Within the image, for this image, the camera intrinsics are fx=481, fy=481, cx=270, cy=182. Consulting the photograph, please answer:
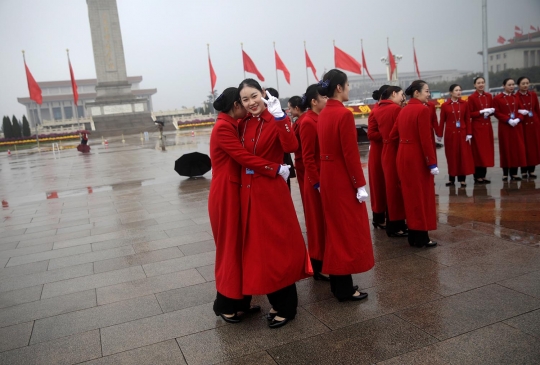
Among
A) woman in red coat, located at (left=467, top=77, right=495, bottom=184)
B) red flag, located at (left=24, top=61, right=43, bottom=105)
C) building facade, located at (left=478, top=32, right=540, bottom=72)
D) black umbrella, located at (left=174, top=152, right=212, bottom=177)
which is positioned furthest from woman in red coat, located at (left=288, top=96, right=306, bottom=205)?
red flag, located at (left=24, top=61, right=43, bottom=105)

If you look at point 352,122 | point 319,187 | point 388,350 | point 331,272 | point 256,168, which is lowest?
point 388,350

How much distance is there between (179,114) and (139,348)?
52611 mm

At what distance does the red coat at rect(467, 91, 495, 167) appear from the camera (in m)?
7.74

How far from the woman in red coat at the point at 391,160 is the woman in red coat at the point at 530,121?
3736mm

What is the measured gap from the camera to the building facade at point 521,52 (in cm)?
2405

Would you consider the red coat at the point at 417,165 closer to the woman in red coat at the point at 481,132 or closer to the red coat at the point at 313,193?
the red coat at the point at 313,193

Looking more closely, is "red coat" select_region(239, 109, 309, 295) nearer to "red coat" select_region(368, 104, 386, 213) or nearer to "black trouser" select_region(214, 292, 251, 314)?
"black trouser" select_region(214, 292, 251, 314)

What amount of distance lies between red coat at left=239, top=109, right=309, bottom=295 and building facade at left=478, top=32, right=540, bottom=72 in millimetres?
23483

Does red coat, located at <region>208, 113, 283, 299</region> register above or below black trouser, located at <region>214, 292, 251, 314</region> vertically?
above

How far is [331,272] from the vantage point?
3.52 metres

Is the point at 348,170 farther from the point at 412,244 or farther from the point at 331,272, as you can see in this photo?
the point at 412,244

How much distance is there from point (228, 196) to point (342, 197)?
85 cm

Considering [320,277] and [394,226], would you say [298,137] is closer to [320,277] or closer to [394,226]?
[320,277]

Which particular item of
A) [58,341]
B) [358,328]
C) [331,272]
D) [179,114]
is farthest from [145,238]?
[179,114]
